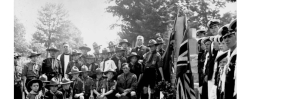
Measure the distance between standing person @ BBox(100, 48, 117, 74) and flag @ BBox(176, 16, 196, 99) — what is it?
4.96 ft

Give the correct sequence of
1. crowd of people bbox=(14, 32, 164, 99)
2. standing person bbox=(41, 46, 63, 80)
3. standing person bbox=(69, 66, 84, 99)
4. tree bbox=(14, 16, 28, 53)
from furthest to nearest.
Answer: tree bbox=(14, 16, 28, 53) < standing person bbox=(41, 46, 63, 80) < standing person bbox=(69, 66, 84, 99) < crowd of people bbox=(14, 32, 164, 99)

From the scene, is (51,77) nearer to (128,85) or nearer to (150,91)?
(128,85)

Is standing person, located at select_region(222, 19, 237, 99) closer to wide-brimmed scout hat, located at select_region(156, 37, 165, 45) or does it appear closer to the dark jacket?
wide-brimmed scout hat, located at select_region(156, 37, 165, 45)

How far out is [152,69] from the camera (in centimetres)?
682

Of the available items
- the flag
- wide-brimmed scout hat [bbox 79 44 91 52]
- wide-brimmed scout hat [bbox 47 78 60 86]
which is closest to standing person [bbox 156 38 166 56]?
the flag

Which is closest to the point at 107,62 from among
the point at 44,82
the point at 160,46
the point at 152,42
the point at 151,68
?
the point at 151,68

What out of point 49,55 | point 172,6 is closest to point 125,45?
point 172,6

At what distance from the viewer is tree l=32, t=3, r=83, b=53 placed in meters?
7.48

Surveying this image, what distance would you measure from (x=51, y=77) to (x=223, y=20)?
4.01 meters

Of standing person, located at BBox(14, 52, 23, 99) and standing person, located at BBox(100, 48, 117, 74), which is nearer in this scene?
standing person, located at BBox(100, 48, 117, 74)

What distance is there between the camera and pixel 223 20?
6.21 metres

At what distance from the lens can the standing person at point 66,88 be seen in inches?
293

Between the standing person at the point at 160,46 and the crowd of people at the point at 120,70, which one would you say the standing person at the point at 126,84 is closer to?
the crowd of people at the point at 120,70

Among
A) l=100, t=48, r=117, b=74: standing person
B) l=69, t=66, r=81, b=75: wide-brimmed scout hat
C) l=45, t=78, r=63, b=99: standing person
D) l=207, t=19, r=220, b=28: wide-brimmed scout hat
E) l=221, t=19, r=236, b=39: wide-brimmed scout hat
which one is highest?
l=207, t=19, r=220, b=28: wide-brimmed scout hat
